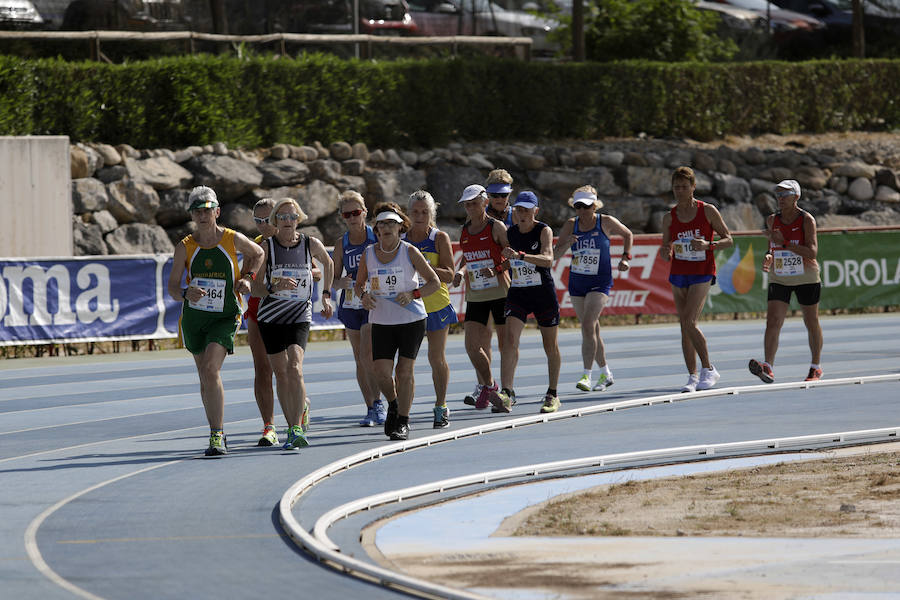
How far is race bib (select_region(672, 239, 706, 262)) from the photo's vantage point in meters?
12.8

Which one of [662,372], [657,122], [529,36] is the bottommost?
[662,372]

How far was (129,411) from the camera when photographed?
13000 mm

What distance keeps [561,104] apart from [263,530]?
23.3 m

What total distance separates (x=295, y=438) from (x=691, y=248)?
14.8 feet

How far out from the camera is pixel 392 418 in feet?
34.1

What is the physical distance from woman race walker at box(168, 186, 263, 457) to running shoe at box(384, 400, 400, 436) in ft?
4.27

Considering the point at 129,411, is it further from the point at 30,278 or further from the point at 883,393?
the point at 883,393

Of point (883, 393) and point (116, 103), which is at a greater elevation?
point (116, 103)

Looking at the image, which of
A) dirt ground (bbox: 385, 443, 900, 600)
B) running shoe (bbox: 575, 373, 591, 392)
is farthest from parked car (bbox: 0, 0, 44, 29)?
dirt ground (bbox: 385, 443, 900, 600)

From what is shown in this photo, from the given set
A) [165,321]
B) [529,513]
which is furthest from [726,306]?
[529,513]

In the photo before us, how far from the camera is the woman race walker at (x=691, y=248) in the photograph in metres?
12.7

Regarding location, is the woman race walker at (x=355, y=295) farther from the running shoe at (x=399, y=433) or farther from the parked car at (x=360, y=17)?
the parked car at (x=360, y=17)

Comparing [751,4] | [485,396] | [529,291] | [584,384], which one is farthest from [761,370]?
[751,4]

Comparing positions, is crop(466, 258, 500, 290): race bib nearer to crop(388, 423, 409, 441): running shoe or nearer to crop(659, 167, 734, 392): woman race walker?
crop(659, 167, 734, 392): woman race walker
